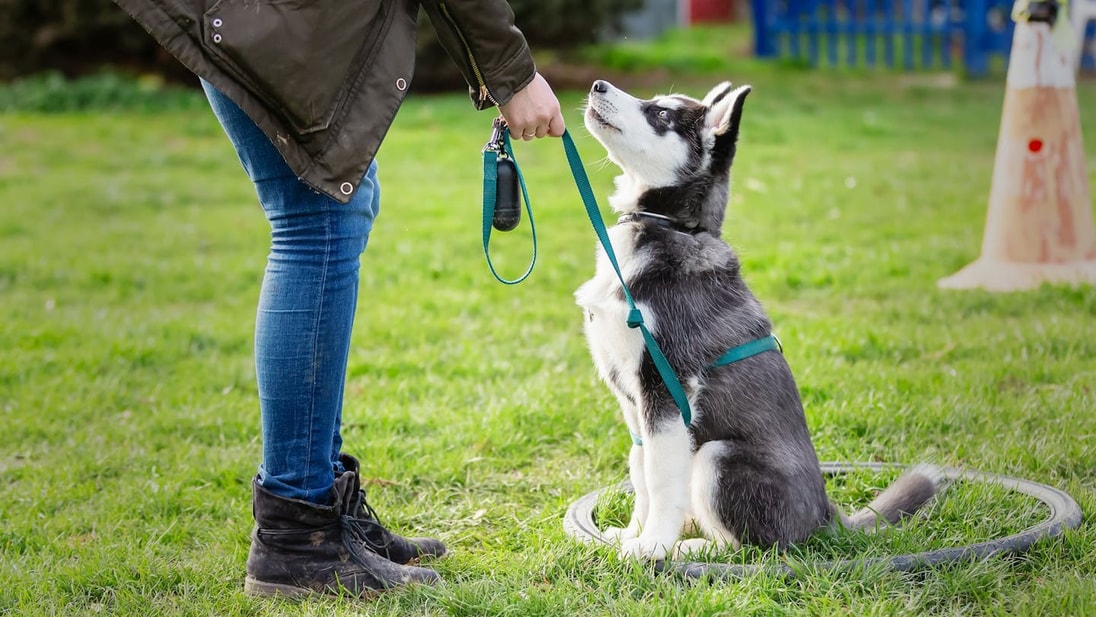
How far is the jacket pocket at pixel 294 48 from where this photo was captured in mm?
2408

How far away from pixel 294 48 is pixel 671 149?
113 centimetres

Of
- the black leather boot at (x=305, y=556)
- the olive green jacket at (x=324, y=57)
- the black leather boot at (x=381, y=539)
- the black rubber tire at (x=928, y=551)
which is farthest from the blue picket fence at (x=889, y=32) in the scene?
the black leather boot at (x=305, y=556)

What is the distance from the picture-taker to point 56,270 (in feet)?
21.8

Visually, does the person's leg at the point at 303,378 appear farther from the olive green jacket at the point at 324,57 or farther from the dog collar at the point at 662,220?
the dog collar at the point at 662,220

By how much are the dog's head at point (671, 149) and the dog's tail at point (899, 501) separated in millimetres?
889

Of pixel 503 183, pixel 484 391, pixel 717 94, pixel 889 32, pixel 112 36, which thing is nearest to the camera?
pixel 503 183

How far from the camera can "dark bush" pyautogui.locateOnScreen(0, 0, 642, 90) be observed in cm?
1305

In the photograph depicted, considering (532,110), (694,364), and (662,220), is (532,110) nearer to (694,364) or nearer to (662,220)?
(662,220)

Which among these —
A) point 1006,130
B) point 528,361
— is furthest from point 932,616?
point 1006,130

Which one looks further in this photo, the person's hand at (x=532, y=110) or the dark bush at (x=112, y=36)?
the dark bush at (x=112, y=36)

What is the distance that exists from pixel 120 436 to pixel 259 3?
2302 mm

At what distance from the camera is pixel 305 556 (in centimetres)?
290

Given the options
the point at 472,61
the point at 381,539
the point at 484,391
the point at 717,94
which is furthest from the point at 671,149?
the point at 484,391

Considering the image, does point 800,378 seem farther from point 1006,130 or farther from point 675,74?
point 675,74
